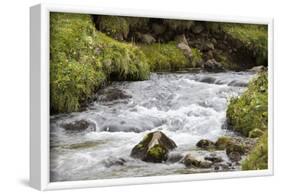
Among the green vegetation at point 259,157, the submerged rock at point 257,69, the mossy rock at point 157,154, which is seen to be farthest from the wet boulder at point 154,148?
the submerged rock at point 257,69

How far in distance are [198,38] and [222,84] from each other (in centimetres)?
48

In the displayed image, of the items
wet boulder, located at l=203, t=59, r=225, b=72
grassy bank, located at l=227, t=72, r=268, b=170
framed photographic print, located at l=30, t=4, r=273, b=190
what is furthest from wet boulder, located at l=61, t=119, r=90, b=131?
grassy bank, located at l=227, t=72, r=268, b=170

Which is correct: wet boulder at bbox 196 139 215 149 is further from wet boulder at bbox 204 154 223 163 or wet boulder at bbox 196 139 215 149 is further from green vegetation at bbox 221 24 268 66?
green vegetation at bbox 221 24 268 66

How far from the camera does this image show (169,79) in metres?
6.17

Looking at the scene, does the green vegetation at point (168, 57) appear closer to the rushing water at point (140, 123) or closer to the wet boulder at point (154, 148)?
the rushing water at point (140, 123)

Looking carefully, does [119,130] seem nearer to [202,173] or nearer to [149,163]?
[149,163]

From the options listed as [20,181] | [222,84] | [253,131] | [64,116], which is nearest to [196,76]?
[222,84]

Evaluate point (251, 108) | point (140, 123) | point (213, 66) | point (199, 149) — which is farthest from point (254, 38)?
point (140, 123)

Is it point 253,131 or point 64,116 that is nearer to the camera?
point 64,116

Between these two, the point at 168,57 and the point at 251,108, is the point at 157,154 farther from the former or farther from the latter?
the point at 251,108

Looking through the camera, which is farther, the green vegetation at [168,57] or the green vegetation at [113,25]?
the green vegetation at [168,57]

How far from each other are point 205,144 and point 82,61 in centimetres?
135

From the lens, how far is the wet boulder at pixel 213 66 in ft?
20.9

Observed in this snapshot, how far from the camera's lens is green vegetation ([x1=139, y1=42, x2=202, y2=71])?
6105mm
